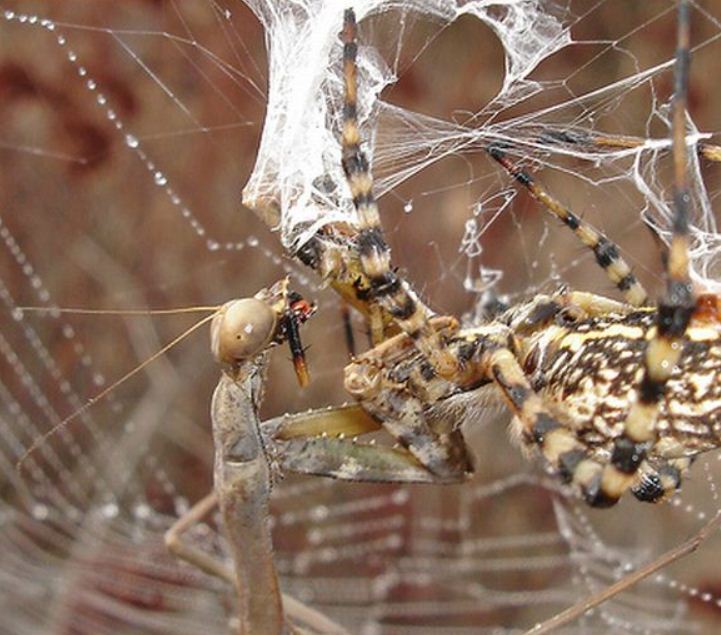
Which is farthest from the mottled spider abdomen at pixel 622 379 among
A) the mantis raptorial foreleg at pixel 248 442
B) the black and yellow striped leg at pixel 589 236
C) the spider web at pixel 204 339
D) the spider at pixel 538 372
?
the spider web at pixel 204 339

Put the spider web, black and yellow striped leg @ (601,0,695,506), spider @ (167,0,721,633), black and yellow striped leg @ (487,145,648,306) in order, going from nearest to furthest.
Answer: black and yellow striped leg @ (601,0,695,506), spider @ (167,0,721,633), black and yellow striped leg @ (487,145,648,306), the spider web

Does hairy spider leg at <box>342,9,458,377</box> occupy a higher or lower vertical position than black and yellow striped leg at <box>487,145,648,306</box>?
lower

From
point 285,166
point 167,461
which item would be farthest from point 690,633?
point 285,166

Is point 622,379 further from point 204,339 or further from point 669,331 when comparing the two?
point 204,339

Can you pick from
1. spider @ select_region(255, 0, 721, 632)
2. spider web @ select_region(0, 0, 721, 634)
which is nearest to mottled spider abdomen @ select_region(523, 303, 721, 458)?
spider @ select_region(255, 0, 721, 632)

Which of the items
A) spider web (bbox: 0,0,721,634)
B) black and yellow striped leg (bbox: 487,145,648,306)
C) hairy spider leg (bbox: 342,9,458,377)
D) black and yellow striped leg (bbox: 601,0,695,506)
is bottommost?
black and yellow striped leg (bbox: 601,0,695,506)

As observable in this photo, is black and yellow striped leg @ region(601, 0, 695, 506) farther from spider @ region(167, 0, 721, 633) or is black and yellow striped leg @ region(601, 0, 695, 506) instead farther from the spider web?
the spider web

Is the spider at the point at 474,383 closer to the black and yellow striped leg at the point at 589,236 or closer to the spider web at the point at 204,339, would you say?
the black and yellow striped leg at the point at 589,236
